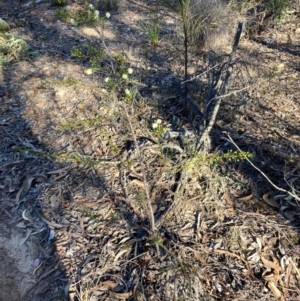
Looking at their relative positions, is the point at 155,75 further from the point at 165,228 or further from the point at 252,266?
the point at 252,266

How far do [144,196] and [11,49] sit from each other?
2.73 meters

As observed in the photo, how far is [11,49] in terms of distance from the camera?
4031mm

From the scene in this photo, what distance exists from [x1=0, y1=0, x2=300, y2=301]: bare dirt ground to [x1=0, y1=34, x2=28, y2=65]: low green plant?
1.25 feet

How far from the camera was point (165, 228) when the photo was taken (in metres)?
2.26

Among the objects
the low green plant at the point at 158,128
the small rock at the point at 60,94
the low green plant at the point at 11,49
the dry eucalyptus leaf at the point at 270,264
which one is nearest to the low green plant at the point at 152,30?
the small rock at the point at 60,94

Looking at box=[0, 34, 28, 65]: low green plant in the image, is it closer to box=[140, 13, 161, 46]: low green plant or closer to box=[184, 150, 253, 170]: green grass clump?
box=[140, 13, 161, 46]: low green plant

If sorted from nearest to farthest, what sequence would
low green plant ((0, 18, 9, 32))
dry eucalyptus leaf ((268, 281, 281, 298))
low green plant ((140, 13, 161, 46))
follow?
dry eucalyptus leaf ((268, 281, 281, 298)) → low green plant ((140, 13, 161, 46)) → low green plant ((0, 18, 9, 32))

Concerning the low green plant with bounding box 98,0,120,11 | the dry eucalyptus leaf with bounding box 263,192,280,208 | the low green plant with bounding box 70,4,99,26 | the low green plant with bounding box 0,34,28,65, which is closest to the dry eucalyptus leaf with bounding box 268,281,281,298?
the dry eucalyptus leaf with bounding box 263,192,280,208

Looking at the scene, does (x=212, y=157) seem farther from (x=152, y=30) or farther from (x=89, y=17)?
(x=152, y=30)

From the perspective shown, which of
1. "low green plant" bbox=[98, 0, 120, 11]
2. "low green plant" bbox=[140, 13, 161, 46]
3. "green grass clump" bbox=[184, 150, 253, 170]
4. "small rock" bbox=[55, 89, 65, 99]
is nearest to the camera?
"green grass clump" bbox=[184, 150, 253, 170]

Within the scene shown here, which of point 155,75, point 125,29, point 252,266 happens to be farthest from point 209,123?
point 125,29

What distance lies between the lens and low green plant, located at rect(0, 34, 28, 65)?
398 centimetres

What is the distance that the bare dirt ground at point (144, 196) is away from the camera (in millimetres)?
2051

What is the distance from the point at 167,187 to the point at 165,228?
34 cm
